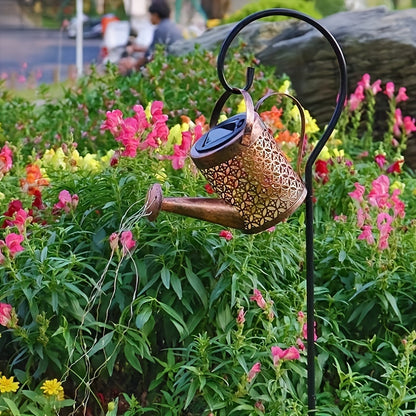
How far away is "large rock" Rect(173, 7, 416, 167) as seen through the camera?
657cm

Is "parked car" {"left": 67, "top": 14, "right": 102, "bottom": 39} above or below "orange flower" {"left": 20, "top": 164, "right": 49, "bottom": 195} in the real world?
below

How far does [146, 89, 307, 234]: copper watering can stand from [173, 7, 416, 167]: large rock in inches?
150

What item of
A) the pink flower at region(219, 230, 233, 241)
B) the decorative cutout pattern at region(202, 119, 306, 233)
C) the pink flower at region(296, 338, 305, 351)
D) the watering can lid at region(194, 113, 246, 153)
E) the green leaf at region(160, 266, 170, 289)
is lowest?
the pink flower at region(296, 338, 305, 351)

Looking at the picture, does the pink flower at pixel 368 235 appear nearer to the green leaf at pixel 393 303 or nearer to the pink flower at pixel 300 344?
the green leaf at pixel 393 303

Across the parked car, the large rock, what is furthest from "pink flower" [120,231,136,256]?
the parked car

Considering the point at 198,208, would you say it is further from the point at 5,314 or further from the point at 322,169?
the point at 322,169

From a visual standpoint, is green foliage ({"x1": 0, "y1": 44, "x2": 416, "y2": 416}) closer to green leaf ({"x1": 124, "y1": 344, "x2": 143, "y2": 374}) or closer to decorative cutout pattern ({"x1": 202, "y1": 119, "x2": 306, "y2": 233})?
green leaf ({"x1": 124, "y1": 344, "x2": 143, "y2": 374})

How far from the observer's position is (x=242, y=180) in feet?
9.27

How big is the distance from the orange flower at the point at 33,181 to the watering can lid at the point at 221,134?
1219 millimetres

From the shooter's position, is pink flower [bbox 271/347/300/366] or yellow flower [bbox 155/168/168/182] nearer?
pink flower [bbox 271/347/300/366]

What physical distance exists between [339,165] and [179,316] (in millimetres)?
1592

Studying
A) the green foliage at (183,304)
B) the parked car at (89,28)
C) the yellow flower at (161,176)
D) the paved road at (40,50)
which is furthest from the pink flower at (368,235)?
the parked car at (89,28)

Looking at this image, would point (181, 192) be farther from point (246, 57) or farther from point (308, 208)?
point (246, 57)

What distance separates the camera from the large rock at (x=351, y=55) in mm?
6570
